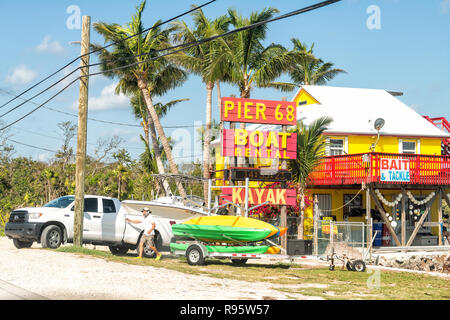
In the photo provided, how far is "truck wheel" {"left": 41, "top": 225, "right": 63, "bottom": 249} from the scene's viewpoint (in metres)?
20.3

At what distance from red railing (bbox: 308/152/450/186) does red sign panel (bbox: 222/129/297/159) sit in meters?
4.29

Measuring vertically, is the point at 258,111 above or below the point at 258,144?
above

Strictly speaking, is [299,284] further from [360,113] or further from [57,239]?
[360,113]

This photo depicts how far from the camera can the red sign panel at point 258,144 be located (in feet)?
75.9

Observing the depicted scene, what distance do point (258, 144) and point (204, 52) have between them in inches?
529

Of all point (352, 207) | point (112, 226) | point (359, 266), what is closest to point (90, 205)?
point (112, 226)

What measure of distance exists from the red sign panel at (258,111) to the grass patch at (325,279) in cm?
578

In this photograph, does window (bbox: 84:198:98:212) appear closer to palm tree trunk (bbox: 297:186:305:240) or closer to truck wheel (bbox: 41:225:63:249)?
truck wheel (bbox: 41:225:63:249)

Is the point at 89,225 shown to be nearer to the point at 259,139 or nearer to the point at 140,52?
the point at 259,139

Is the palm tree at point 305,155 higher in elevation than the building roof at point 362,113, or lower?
lower

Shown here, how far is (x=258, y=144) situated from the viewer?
931 inches

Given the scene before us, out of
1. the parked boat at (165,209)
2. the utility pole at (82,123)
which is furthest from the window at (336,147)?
the utility pole at (82,123)

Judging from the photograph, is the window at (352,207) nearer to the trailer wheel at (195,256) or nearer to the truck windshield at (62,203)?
the trailer wheel at (195,256)

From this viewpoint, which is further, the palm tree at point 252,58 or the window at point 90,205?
the palm tree at point 252,58
